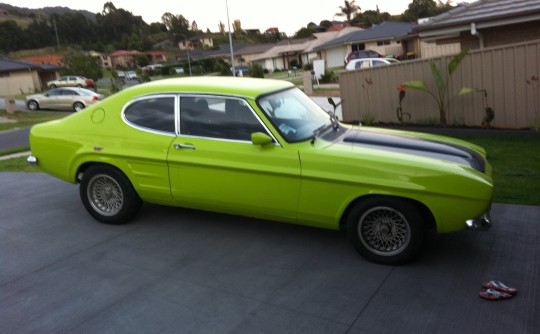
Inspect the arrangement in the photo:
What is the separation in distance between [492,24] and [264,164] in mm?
8709

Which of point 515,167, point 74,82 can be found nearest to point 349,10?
point 74,82

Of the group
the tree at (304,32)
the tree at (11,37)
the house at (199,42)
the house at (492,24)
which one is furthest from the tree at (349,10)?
the house at (492,24)

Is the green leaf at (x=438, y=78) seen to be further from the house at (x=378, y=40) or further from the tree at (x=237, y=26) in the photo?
the tree at (x=237, y=26)

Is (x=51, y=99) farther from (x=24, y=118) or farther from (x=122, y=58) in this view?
(x=122, y=58)

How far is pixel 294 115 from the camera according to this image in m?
5.27

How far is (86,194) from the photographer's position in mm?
5734

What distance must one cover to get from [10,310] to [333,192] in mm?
2807

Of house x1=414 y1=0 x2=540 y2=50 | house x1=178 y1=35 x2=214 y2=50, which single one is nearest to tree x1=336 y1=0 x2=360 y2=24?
house x1=178 y1=35 x2=214 y2=50

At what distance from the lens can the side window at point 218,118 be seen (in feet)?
16.3

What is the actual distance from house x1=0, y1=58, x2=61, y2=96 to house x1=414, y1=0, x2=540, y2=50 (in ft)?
163

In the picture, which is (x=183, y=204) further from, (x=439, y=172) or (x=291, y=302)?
(x=439, y=172)

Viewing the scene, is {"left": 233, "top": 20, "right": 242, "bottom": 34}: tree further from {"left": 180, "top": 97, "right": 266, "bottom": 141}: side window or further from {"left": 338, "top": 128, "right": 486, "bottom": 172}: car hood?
{"left": 338, "top": 128, "right": 486, "bottom": 172}: car hood

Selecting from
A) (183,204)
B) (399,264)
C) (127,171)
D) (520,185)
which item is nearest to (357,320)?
(399,264)

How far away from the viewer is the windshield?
4.94 metres
